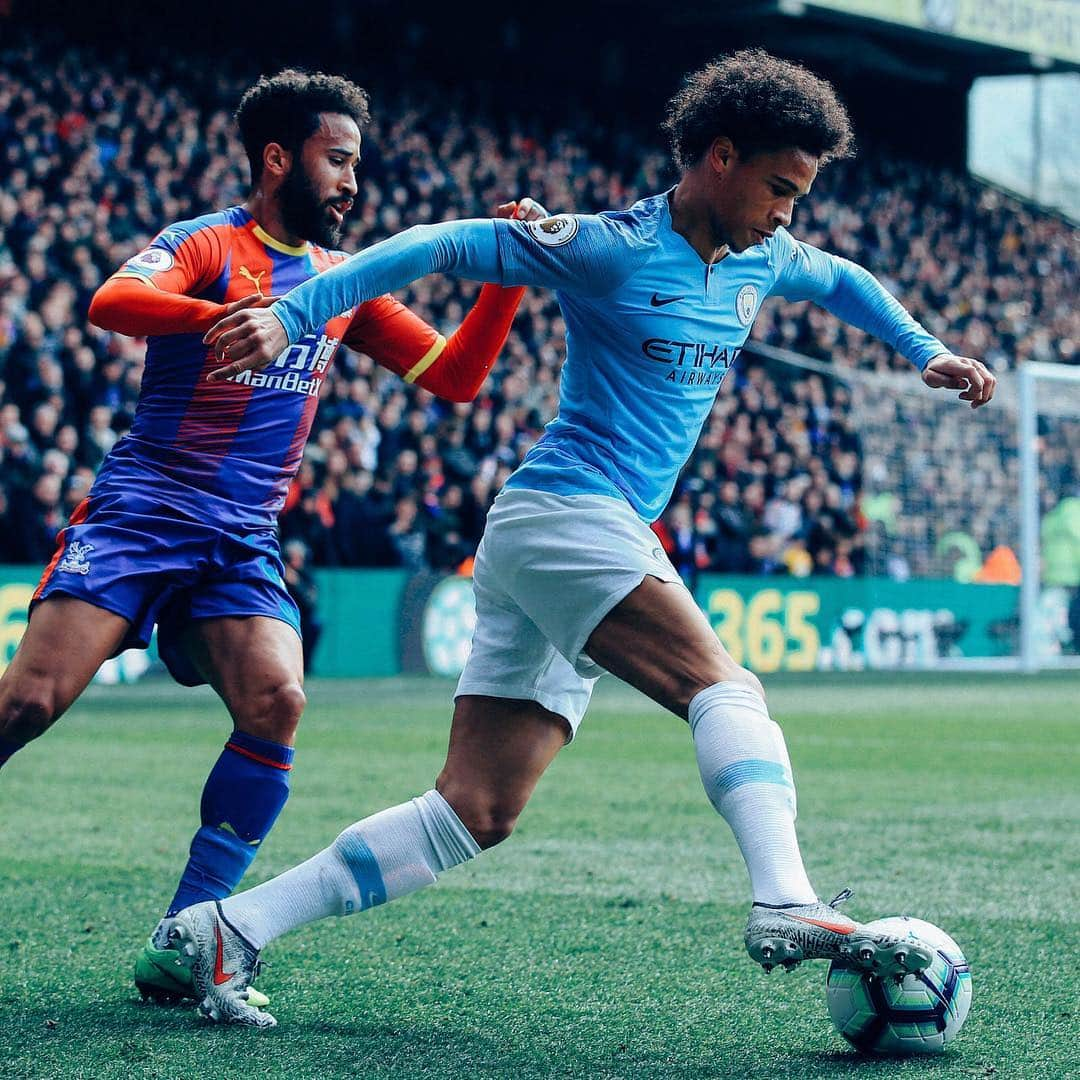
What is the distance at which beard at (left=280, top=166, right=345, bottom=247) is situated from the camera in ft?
14.9

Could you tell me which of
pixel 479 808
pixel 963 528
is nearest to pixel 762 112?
pixel 479 808

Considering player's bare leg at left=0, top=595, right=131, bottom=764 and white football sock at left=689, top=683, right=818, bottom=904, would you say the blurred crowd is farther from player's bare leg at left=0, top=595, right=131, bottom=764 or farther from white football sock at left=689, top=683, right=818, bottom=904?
white football sock at left=689, top=683, right=818, bottom=904

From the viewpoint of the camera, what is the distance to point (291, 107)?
458 cm

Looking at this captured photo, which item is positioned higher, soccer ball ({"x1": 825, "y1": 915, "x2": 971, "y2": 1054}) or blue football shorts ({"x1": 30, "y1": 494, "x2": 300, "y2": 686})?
blue football shorts ({"x1": 30, "y1": 494, "x2": 300, "y2": 686})

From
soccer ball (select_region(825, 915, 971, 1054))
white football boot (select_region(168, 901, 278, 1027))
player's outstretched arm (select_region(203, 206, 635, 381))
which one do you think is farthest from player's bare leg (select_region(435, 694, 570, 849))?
player's outstretched arm (select_region(203, 206, 635, 381))

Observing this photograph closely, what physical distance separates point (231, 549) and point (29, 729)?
2.19 feet

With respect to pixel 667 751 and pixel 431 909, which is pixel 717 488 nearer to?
pixel 667 751

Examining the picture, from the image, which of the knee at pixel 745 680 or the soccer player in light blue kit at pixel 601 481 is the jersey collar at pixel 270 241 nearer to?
the soccer player in light blue kit at pixel 601 481

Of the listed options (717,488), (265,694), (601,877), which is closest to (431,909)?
(601,877)

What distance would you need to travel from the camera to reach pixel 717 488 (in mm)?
20188

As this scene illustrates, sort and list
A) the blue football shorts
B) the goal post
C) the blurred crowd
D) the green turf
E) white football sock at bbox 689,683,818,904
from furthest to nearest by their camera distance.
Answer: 1. the goal post
2. the blurred crowd
3. the blue football shorts
4. the green turf
5. white football sock at bbox 689,683,818,904

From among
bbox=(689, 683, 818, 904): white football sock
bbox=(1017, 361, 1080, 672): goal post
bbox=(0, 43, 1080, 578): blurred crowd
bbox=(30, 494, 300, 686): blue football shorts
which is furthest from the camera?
bbox=(1017, 361, 1080, 672): goal post

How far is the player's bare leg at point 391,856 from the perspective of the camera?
384cm

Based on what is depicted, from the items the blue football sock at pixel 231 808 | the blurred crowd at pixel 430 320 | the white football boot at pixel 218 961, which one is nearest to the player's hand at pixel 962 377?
the blue football sock at pixel 231 808
